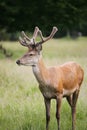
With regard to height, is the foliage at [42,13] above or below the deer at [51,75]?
below

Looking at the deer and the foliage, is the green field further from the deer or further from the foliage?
the foliage

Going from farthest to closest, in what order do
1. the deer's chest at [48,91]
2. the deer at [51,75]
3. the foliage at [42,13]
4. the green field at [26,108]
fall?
the foliage at [42,13] < the green field at [26,108] < the deer's chest at [48,91] < the deer at [51,75]

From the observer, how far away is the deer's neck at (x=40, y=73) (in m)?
7.77

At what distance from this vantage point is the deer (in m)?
7.75

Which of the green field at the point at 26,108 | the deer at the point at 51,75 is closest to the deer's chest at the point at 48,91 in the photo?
the deer at the point at 51,75

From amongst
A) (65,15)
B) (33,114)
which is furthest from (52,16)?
(33,114)

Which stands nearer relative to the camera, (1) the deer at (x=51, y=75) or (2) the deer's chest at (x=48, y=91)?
(1) the deer at (x=51, y=75)

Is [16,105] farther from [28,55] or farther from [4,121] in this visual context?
[28,55]

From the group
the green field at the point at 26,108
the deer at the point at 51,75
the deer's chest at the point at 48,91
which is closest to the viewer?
the deer at the point at 51,75

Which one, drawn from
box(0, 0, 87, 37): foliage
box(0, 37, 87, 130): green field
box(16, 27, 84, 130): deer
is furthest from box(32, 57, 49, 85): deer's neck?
box(0, 0, 87, 37): foliage

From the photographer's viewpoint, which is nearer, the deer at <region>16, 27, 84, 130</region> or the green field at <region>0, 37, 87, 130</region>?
the deer at <region>16, 27, 84, 130</region>

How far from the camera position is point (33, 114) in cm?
919

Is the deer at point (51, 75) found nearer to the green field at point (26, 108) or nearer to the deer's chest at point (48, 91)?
the deer's chest at point (48, 91)

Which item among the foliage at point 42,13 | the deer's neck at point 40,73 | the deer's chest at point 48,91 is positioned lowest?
the foliage at point 42,13
